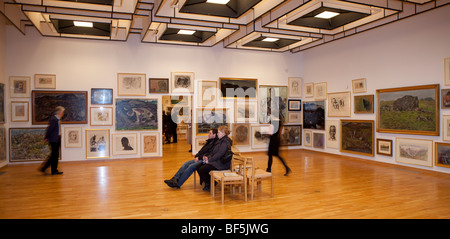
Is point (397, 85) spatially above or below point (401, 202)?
above

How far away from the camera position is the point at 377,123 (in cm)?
1130

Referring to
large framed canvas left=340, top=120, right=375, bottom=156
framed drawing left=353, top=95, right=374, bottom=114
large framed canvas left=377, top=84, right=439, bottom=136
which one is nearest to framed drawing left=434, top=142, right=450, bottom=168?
large framed canvas left=377, top=84, right=439, bottom=136

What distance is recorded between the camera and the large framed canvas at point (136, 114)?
40.5 ft

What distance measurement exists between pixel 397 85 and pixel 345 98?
235 centimetres

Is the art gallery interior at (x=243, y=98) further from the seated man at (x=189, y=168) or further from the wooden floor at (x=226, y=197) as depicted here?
the seated man at (x=189, y=168)

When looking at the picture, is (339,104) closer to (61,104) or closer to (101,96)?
(101,96)

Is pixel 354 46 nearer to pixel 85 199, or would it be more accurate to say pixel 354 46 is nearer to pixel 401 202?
pixel 401 202

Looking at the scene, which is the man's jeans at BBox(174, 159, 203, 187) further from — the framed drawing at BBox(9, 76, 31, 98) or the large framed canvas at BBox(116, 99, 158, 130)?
the framed drawing at BBox(9, 76, 31, 98)

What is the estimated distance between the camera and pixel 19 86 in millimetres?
11203

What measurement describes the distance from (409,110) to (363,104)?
6.21 feet

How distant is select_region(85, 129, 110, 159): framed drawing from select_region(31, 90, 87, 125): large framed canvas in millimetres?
572

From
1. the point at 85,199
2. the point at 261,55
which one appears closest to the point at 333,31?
the point at 261,55

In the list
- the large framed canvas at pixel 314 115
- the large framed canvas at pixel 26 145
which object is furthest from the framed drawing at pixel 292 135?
the large framed canvas at pixel 26 145

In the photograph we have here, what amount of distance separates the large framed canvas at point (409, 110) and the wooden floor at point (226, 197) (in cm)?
139
